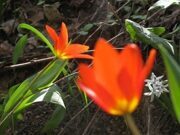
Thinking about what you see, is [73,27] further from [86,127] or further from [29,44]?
[86,127]

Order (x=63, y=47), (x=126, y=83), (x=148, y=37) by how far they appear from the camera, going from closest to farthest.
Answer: (x=126, y=83) < (x=63, y=47) < (x=148, y=37)

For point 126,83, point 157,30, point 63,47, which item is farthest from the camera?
point 157,30

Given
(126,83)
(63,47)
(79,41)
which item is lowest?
(79,41)

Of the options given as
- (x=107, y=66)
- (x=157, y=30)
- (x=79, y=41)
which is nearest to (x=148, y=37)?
(x=157, y=30)

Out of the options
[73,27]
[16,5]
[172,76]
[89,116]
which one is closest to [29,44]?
[73,27]

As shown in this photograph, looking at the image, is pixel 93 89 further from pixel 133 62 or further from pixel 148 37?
pixel 148 37

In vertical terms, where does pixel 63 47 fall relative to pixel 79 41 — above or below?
above

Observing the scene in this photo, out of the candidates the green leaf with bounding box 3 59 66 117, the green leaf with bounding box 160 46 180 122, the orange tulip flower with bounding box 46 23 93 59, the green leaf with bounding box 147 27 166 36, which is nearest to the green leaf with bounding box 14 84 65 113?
the green leaf with bounding box 3 59 66 117
